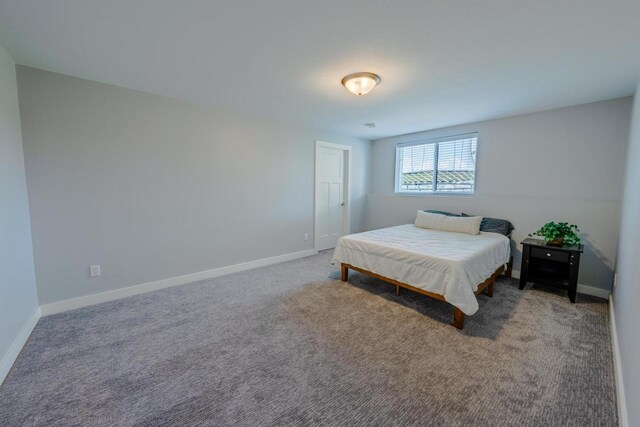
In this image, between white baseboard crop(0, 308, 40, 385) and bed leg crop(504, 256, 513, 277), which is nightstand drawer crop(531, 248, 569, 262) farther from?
white baseboard crop(0, 308, 40, 385)

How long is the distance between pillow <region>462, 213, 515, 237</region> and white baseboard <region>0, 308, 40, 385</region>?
4.84 meters

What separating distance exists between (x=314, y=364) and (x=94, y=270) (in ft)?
8.23

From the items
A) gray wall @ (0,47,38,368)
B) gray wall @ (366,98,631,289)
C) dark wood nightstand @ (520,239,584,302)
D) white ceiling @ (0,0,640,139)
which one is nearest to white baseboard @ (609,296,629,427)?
dark wood nightstand @ (520,239,584,302)

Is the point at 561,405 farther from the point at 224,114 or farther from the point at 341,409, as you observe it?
the point at 224,114

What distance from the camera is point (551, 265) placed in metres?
3.10

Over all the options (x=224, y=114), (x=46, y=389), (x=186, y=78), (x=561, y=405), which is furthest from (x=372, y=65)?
(x=46, y=389)

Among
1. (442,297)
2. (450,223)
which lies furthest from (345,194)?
(442,297)

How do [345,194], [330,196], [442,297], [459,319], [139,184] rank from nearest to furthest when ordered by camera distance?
[459,319], [442,297], [139,184], [330,196], [345,194]

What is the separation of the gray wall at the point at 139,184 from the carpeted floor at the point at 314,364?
511 millimetres

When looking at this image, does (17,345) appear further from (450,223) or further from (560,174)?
Result: (560,174)

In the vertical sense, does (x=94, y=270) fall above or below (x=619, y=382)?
above

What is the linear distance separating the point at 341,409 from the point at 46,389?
180 cm

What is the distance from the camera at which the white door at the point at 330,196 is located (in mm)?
4734

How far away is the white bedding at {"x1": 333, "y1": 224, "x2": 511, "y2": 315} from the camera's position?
2244 millimetres
